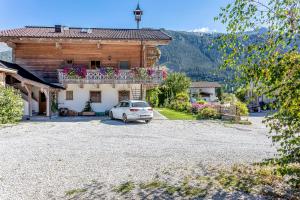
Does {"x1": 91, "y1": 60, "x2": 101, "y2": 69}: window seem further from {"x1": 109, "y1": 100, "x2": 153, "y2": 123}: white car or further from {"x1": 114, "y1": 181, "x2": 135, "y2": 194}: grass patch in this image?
{"x1": 114, "y1": 181, "x2": 135, "y2": 194}: grass patch

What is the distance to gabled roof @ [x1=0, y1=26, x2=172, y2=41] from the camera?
21641 millimetres

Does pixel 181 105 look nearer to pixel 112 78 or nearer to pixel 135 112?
pixel 112 78

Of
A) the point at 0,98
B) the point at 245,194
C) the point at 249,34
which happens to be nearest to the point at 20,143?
the point at 0,98

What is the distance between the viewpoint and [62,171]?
248 inches

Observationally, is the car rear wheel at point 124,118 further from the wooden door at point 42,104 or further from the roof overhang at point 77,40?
the wooden door at point 42,104

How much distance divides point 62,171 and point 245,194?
3.97 m

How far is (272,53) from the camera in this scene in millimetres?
4199

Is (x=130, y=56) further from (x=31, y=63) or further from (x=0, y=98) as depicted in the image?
(x=0, y=98)

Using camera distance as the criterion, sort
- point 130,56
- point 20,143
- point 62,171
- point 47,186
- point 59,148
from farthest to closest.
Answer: point 130,56 → point 20,143 → point 59,148 → point 62,171 → point 47,186

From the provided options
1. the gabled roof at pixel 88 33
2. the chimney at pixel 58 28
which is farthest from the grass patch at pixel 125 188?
the chimney at pixel 58 28

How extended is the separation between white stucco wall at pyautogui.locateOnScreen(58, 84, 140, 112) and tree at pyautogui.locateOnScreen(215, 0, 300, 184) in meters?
18.1

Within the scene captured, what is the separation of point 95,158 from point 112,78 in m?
13.5

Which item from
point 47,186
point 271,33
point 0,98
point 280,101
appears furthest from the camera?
point 0,98

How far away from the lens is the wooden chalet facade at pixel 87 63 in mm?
20812
